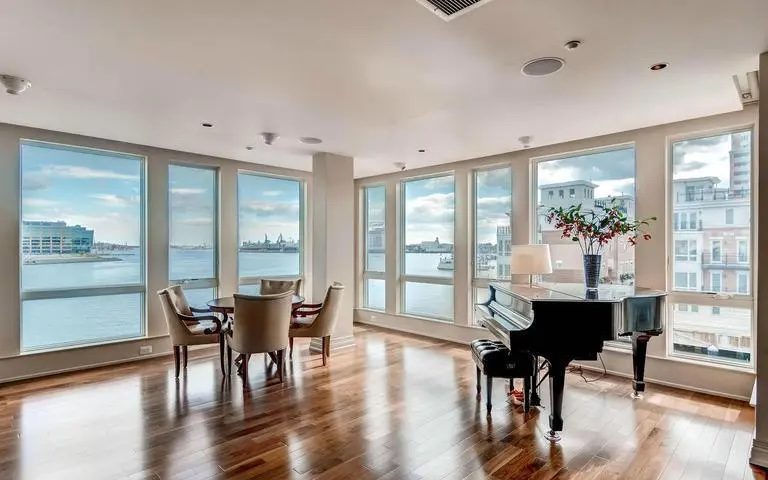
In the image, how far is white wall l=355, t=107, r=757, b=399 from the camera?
13.4ft

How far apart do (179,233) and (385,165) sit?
10.3ft

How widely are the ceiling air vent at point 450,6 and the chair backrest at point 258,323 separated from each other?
301 centimetres

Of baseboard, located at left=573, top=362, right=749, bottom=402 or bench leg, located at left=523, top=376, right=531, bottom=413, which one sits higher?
bench leg, located at left=523, top=376, right=531, bottom=413

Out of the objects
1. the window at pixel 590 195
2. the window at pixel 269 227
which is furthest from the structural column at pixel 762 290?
the window at pixel 269 227

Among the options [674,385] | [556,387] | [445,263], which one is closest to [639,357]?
[674,385]

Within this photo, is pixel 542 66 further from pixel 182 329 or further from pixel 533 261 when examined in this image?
pixel 182 329

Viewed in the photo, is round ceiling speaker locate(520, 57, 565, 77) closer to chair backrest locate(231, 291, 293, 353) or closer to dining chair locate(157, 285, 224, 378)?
chair backrest locate(231, 291, 293, 353)

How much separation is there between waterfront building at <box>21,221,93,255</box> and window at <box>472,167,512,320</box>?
16.9ft

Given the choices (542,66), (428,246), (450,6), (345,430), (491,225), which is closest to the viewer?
(450,6)

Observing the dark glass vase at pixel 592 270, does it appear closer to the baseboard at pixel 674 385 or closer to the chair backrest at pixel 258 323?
the baseboard at pixel 674 385

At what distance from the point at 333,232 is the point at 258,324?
1917 mm

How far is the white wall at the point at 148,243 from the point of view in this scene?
451 cm

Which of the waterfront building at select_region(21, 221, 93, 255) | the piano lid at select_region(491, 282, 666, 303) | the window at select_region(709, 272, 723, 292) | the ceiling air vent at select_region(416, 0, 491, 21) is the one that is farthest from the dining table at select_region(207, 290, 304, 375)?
the window at select_region(709, 272, 723, 292)

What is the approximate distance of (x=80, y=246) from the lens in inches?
201
